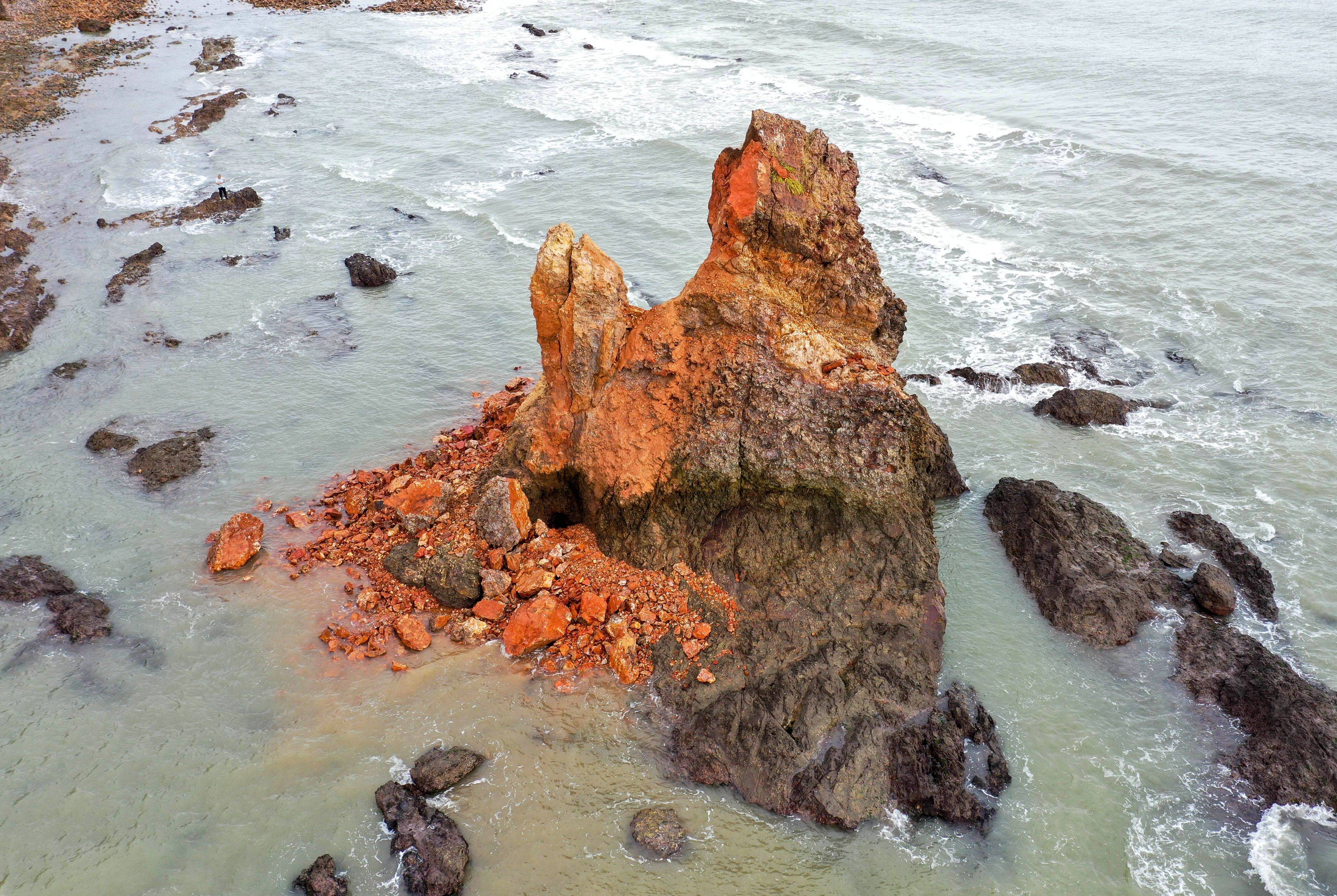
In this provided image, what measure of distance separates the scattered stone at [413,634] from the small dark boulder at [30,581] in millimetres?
5958

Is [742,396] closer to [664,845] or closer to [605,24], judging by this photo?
[664,845]

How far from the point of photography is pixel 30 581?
13.6 m

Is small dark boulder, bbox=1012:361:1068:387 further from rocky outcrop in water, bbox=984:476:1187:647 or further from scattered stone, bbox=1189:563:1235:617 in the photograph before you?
scattered stone, bbox=1189:563:1235:617

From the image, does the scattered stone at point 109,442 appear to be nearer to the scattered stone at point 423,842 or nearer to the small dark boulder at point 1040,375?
the scattered stone at point 423,842

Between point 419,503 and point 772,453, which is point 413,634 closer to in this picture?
point 419,503

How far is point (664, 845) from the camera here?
9.83 metres

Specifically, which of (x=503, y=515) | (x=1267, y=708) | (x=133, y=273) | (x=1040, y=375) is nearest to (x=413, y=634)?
(x=503, y=515)

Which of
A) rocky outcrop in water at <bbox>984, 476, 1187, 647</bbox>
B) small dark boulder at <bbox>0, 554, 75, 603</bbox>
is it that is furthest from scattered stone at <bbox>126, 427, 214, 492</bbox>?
rocky outcrop in water at <bbox>984, 476, 1187, 647</bbox>

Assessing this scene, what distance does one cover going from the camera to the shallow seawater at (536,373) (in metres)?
10.1

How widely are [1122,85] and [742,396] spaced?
115 ft

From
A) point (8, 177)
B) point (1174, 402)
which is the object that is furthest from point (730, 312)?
point (8, 177)

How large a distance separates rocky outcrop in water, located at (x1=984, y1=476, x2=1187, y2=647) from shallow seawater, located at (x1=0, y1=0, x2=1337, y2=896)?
305mm

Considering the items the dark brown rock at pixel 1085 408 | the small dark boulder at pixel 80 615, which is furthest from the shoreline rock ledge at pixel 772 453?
the small dark boulder at pixel 80 615

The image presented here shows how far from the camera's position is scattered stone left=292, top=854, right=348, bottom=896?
9359 millimetres
